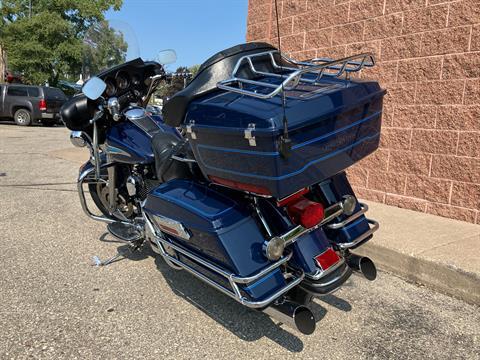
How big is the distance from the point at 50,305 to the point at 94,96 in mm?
1514

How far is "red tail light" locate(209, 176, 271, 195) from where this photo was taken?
2.23 m

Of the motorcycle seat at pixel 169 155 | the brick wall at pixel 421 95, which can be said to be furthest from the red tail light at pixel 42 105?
the motorcycle seat at pixel 169 155

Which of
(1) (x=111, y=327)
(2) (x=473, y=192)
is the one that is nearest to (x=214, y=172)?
(1) (x=111, y=327)

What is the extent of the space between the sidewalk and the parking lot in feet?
0.38

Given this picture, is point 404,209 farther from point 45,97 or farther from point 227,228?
point 45,97

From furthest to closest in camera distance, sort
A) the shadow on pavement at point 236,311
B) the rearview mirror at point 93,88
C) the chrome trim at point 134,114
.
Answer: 1. the chrome trim at point 134,114
2. the rearview mirror at point 93,88
3. the shadow on pavement at point 236,311

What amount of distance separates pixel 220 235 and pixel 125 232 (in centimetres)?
159

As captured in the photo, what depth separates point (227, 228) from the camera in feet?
7.93

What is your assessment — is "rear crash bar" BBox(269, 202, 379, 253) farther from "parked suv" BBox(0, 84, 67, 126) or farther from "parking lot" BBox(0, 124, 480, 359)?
"parked suv" BBox(0, 84, 67, 126)

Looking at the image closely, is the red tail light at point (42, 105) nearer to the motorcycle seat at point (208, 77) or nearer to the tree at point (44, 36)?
the tree at point (44, 36)

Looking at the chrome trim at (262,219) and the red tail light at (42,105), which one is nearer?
the chrome trim at (262,219)

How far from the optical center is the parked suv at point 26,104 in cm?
1744

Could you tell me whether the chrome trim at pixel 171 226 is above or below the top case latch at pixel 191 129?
below

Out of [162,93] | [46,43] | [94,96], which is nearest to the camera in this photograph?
[94,96]
